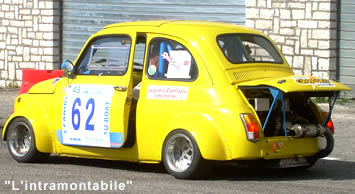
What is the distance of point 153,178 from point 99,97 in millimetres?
1216

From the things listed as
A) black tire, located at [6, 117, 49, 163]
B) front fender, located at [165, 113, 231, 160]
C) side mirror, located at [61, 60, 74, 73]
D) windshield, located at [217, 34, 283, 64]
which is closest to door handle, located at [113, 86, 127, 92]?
Answer: side mirror, located at [61, 60, 74, 73]

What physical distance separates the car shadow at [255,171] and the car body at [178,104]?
0.21 m

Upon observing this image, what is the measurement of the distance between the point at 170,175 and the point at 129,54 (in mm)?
1446

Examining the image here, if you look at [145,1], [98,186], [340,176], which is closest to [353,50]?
[145,1]

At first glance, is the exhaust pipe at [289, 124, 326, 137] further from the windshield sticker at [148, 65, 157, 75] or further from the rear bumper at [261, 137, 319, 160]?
the windshield sticker at [148, 65, 157, 75]

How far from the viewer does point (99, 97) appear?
394 inches

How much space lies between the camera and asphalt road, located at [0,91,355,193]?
28.4 ft

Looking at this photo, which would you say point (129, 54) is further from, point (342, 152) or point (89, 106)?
point (342, 152)

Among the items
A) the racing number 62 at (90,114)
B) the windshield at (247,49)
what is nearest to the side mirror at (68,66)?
the racing number 62 at (90,114)

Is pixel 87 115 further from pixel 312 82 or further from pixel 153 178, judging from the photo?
pixel 312 82

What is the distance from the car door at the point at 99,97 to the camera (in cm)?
981

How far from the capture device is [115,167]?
10367mm

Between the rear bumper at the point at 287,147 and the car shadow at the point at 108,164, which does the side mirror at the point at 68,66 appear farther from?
the rear bumper at the point at 287,147

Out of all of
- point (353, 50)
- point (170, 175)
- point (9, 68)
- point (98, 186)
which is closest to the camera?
point (98, 186)
